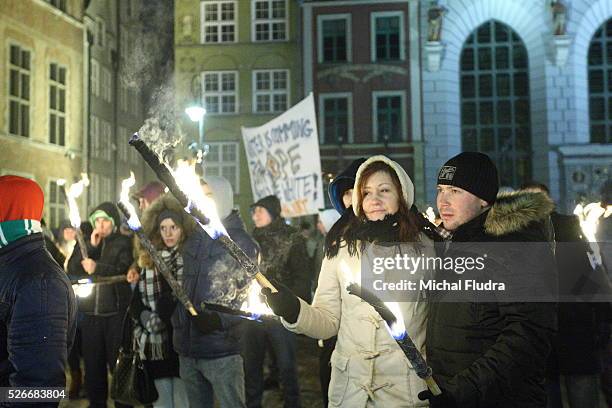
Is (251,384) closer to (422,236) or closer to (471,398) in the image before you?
(422,236)

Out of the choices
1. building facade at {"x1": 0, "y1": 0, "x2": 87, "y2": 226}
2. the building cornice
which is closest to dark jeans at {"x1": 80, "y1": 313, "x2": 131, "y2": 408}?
building facade at {"x1": 0, "y1": 0, "x2": 87, "y2": 226}

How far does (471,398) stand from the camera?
247 centimetres

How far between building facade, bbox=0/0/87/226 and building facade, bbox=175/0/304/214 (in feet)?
18.8

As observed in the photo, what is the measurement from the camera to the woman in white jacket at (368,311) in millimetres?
3008

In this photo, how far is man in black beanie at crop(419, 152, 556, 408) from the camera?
8.21ft

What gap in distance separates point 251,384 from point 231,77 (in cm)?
2282

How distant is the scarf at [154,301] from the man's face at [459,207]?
2313 mm

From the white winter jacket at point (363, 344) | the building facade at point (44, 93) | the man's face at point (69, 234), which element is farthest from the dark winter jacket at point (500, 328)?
the building facade at point (44, 93)

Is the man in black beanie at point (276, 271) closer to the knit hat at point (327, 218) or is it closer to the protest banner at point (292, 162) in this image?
the knit hat at point (327, 218)

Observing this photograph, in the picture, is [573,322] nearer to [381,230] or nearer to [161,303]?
[381,230]

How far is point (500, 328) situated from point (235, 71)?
85.0 ft

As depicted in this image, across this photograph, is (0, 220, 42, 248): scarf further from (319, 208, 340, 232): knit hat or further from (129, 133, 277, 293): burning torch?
(319, 208, 340, 232): knit hat

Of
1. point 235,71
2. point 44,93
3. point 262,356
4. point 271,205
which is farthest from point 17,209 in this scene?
point 235,71

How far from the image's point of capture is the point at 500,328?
2.62 m
